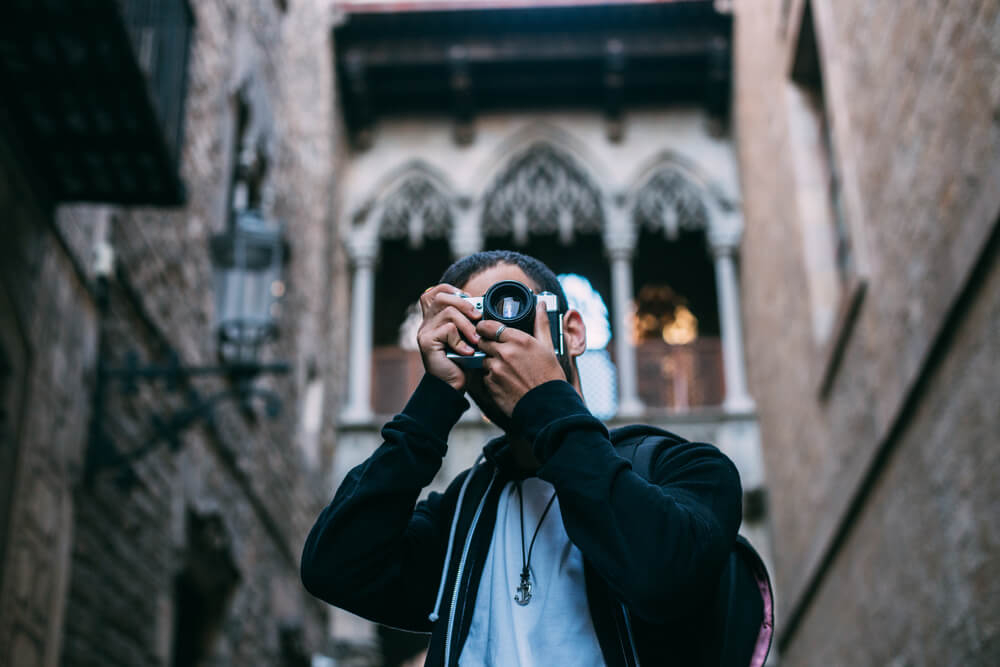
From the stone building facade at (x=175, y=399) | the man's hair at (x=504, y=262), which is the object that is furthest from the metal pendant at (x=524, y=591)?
the stone building facade at (x=175, y=399)

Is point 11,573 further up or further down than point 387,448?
further down

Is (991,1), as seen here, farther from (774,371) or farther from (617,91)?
(617,91)

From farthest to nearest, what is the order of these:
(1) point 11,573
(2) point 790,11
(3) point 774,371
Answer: (3) point 774,371
(2) point 790,11
(1) point 11,573

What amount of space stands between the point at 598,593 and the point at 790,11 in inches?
317

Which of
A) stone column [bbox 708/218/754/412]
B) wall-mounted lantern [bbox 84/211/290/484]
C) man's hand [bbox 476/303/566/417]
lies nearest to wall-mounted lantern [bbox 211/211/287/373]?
wall-mounted lantern [bbox 84/211/290/484]

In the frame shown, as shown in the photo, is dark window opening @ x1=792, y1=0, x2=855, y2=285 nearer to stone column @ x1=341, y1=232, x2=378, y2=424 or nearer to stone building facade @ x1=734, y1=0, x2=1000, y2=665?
stone building facade @ x1=734, y1=0, x2=1000, y2=665

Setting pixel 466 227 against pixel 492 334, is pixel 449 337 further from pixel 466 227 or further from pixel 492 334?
pixel 466 227

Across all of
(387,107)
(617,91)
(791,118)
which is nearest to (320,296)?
(387,107)

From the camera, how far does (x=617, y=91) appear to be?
14.8 meters

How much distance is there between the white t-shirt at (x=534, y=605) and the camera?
1775 millimetres

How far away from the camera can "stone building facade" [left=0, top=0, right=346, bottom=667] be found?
5102 mm

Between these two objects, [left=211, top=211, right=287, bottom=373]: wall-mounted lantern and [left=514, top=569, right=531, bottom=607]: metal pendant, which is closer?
Answer: [left=514, top=569, right=531, bottom=607]: metal pendant

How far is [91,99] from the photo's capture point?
5.01 metres

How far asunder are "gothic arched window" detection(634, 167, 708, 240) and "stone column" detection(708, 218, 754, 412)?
30 cm
